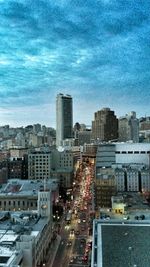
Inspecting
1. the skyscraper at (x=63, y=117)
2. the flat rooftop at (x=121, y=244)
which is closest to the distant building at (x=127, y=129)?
the skyscraper at (x=63, y=117)

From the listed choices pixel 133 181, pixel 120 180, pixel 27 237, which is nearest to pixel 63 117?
pixel 133 181

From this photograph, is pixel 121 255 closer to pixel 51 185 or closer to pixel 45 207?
pixel 45 207

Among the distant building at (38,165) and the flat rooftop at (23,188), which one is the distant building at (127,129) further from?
the flat rooftop at (23,188)

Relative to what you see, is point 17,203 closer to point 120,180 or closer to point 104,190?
point 104,190

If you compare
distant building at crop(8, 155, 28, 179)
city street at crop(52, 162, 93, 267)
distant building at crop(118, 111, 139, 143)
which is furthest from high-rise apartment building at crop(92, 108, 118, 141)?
city street at crop(52, 162, 93, 267)

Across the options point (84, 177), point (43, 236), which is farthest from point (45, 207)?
point (84, 177)

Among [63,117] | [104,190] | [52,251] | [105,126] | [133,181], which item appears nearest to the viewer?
[52,251]
